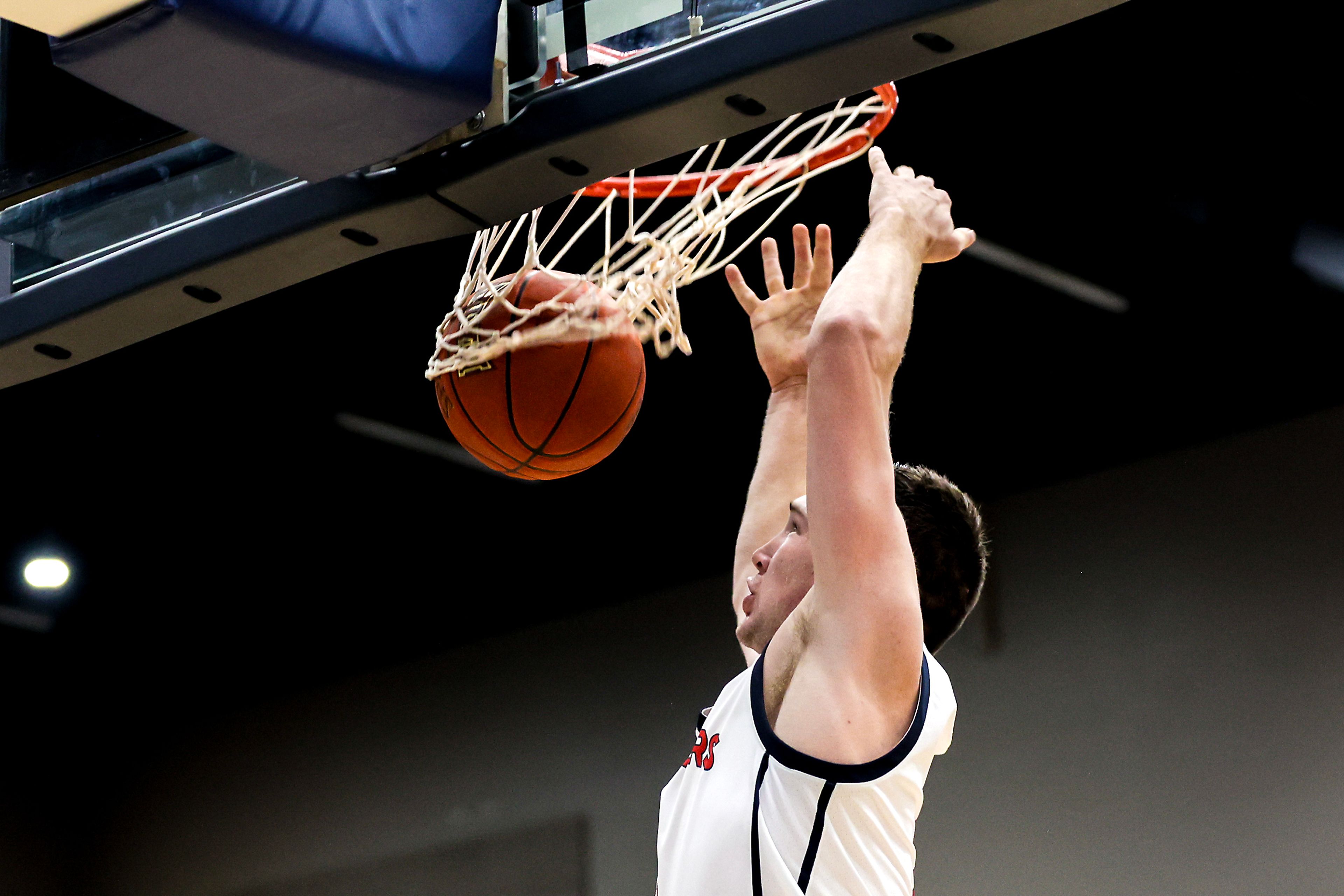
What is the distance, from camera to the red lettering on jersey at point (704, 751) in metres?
1.80

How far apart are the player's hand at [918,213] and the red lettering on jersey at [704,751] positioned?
26.8 inches

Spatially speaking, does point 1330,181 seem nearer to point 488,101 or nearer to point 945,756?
point 945,756

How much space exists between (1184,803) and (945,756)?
0.76 meters

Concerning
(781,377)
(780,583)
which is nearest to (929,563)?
(780,583)

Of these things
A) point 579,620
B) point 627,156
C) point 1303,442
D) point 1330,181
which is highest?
point 627,156

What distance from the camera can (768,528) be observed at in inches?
92.9

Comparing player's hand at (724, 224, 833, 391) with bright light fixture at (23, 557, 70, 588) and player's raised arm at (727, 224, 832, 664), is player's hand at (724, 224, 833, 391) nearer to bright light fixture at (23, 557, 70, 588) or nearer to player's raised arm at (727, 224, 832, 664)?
player's raised arm at (727, 224, 832, 664)

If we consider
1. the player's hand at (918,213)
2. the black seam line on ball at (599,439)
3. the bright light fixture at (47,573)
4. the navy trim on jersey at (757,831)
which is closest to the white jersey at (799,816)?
the navy trim on jersey at (757,831)

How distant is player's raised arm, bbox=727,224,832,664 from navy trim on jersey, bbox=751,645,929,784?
2.26ft

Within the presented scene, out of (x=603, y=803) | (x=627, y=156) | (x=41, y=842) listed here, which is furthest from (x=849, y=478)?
(x=41, y=842)

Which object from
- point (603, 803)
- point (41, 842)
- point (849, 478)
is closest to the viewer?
point (849, 478)

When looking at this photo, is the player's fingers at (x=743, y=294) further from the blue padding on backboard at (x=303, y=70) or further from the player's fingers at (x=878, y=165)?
the blue padding on backboard at (x=303, y=70)

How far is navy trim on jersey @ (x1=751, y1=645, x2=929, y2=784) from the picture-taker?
1.57 m

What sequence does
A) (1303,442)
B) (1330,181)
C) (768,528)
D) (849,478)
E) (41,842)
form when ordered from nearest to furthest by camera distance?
(849,478) → (768,528) → (1330,181) → (1303,442) → (41,842)
